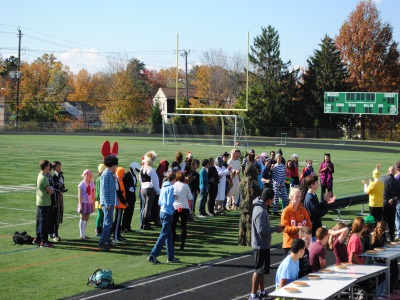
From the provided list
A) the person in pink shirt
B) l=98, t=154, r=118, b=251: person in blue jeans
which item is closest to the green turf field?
l=98, t=154, r=118, b=251: person in blue jeans

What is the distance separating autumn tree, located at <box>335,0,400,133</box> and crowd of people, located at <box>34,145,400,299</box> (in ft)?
212

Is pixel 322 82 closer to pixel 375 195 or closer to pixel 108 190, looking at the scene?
pixel 375 195

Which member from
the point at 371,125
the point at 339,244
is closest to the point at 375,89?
the point at 371,125

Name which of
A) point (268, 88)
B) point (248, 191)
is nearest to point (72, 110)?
point (268, 88)

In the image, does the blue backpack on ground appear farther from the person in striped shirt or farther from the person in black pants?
the person in striped shirt

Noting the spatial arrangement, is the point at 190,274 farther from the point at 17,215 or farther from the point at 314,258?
the point at 17,215

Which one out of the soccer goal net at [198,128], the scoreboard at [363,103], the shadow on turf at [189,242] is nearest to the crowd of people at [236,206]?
the shadow on turf at [189,242]

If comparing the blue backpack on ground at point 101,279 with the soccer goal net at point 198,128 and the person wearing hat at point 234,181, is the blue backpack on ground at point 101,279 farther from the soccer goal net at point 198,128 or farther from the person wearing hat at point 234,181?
the soccer goal net at point 198,128

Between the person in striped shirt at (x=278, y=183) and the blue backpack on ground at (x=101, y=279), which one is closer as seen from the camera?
the blue backpack on ground at (x=101, y=279)

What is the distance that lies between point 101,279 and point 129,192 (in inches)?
200

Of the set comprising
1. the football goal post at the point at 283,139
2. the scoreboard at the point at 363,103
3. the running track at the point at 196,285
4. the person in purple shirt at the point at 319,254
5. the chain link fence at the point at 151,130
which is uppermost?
the scoreboard at the point at 363,103

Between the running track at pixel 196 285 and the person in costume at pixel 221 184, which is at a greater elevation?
the person in costume at pixel 221 184

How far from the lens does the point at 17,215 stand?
19.5m

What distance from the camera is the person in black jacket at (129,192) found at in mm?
16469
